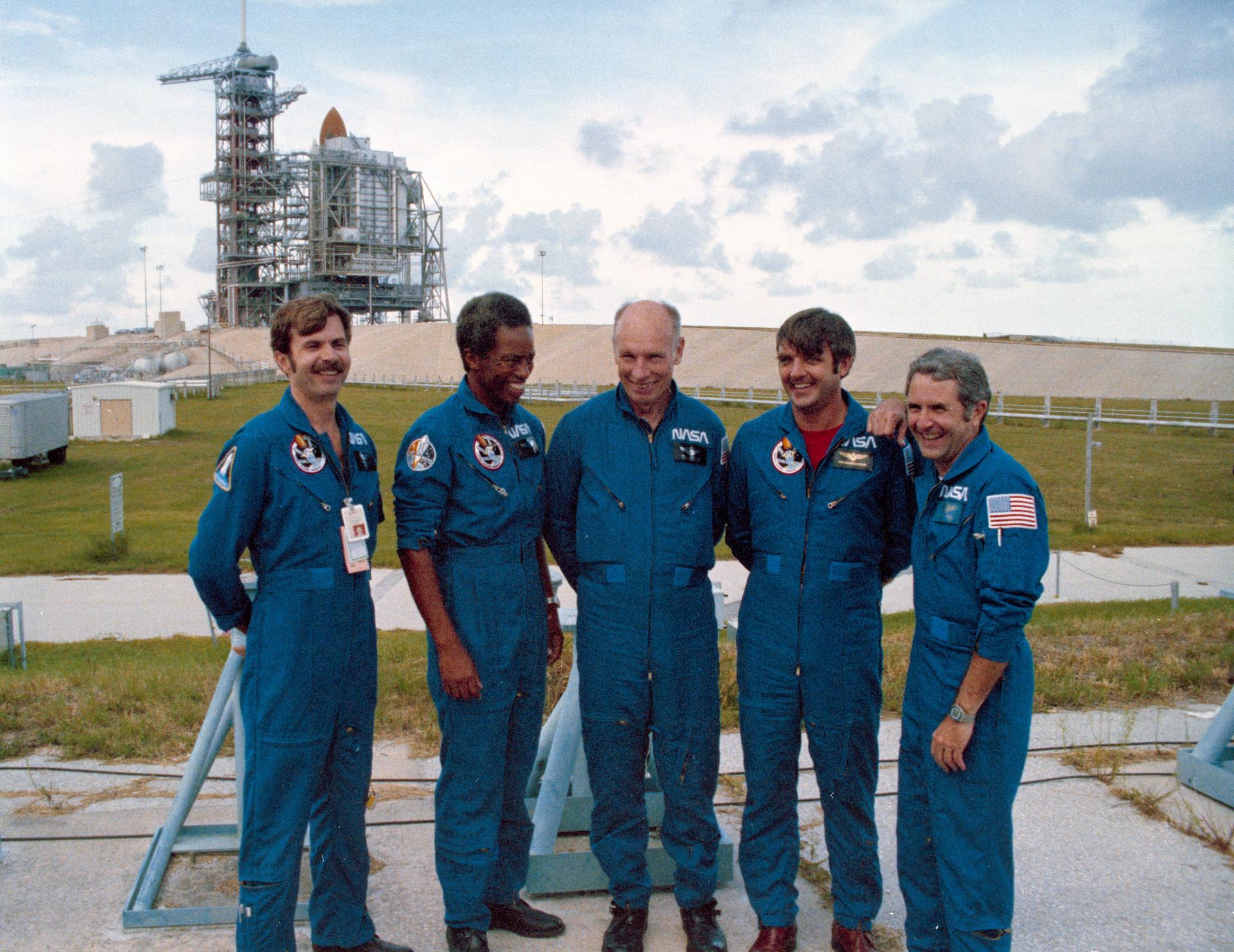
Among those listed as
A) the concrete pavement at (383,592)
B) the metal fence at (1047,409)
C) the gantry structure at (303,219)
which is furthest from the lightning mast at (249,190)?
the concrete pavement at (383,592)

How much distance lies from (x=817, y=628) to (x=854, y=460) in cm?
59

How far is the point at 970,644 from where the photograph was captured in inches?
123

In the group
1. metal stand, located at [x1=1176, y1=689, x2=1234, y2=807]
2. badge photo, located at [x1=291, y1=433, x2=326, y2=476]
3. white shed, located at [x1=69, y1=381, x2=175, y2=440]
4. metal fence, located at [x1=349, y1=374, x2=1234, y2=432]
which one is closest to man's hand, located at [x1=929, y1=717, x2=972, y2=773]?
badge photo, located at [x1=291, y1=433, x2=326, y2=476]

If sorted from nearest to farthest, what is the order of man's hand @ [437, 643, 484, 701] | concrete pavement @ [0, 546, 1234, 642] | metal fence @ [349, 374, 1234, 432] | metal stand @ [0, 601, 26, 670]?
man's hand @ [437, 643, 484, 701], metal stand @ [0, 601, 26, 670], concrete pavement @ [0, 546, 1234, 642], metal fence @ [349, 374, 1234, 432]

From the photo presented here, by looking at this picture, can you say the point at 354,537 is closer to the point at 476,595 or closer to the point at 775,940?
the point at 476,595

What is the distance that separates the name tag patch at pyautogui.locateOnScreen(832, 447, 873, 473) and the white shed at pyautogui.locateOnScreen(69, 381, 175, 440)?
26.8 m

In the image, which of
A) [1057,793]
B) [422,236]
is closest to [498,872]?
[1057,793]

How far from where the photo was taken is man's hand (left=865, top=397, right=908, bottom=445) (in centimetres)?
349

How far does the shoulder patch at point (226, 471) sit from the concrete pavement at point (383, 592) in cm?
637

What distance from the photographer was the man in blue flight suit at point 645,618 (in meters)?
3.55

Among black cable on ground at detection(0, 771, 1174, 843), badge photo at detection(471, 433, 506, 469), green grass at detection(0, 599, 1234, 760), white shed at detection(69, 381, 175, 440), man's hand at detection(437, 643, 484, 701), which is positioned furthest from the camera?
white shed at detection(69, 381, 175, 440)

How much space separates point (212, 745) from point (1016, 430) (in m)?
28.5

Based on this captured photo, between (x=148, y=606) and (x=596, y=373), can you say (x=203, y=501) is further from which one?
(x=596, y=373)

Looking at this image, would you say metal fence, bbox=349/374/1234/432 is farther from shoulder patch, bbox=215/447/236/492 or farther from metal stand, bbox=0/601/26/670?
shoulder patch, bbox=215/447/236/492
